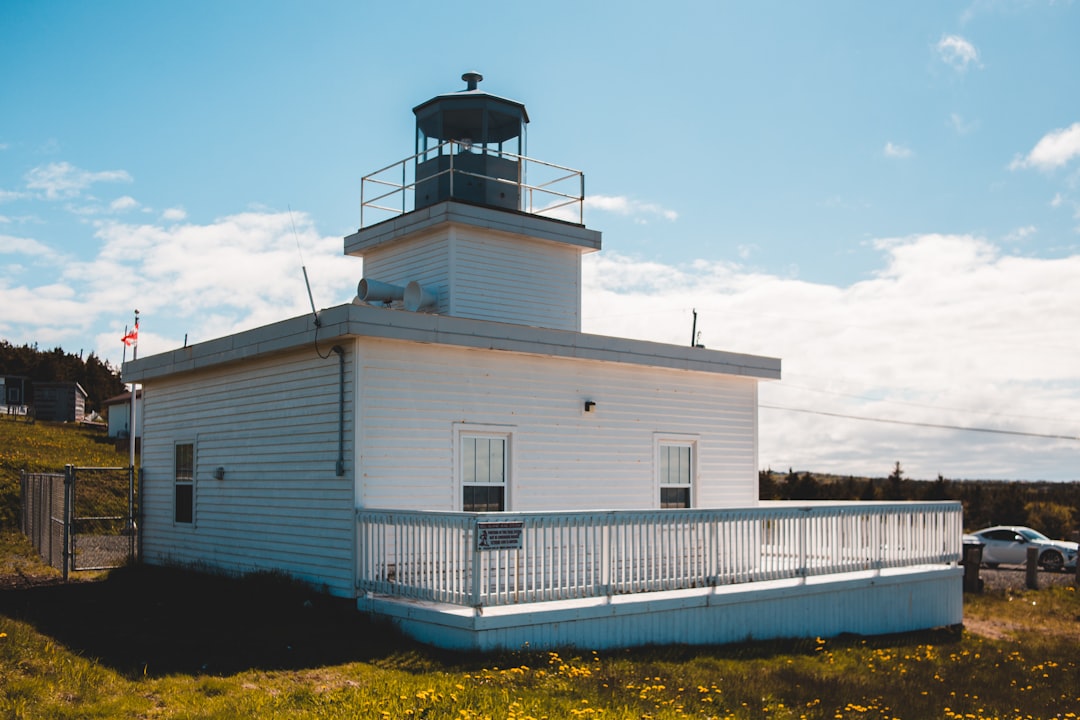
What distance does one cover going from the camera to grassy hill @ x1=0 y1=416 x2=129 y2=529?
84.7 ft

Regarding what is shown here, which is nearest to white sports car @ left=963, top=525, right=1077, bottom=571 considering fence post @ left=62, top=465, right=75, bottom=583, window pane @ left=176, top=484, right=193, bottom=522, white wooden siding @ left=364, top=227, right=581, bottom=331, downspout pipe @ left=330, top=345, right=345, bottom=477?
white wooden siding @ left=364, top=227, right=581, bottom=331

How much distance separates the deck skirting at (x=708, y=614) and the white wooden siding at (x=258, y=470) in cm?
165

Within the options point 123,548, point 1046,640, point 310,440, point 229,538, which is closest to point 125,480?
point 123,548

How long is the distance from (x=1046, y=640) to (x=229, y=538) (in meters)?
12.4

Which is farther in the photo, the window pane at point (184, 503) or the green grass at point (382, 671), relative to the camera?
the window pane at point (184, 503)

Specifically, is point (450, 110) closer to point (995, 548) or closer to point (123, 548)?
point (123, 548)

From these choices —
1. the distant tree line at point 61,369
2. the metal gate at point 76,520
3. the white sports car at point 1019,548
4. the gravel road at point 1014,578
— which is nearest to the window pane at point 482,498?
the metal gate at point 76,520

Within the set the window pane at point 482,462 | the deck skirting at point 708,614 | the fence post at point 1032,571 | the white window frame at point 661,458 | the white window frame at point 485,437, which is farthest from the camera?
the fence post at point 1032,571

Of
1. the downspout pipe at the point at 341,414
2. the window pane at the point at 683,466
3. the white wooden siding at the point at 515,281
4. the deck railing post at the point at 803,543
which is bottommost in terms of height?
the deck railing post at the point at 803,543

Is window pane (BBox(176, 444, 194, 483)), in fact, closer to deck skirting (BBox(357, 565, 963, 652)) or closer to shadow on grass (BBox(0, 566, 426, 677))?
shadow on grass (BBox(0, 566, 426, 677))

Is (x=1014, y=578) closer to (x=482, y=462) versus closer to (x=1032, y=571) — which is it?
(x=1032, y=571)

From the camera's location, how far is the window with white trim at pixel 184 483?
16.3m

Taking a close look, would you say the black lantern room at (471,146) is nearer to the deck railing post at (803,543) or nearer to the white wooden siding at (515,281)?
the white wooden siding at (515,281)

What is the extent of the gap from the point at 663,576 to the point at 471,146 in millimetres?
8613
